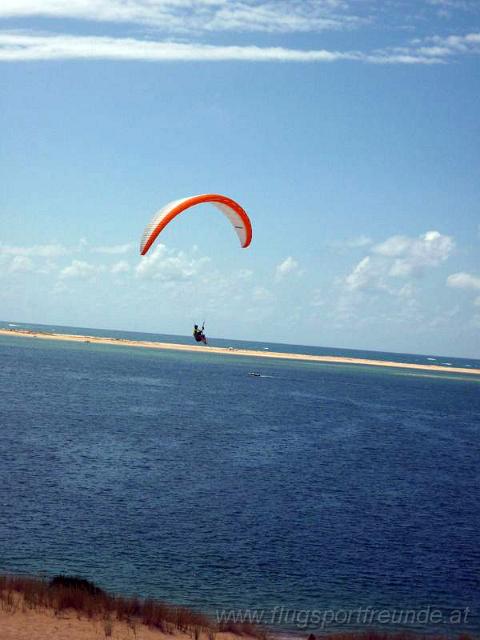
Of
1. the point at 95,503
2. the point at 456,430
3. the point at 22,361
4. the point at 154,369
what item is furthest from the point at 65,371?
the point at 95,503

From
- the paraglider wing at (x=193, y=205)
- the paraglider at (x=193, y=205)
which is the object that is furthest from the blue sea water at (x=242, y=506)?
the paraglider wing at (x=193, y=205)

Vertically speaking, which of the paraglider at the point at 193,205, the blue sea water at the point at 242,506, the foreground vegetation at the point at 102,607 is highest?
the paraglider at the point at 193,205

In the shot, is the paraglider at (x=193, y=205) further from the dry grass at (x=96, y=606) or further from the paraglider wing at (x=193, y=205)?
the dry grass at (x=96, y=606)

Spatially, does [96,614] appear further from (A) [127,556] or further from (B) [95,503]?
(B) [95,503]

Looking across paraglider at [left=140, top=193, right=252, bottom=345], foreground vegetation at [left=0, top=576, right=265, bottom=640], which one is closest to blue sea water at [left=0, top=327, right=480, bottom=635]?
foreground vegetation at [left=0, top=576, right=265, bottom=640]

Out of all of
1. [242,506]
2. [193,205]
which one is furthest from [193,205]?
[242,506]

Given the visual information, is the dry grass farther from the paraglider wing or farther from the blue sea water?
the paraglider wing

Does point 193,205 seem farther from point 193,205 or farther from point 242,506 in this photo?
point 242,506
